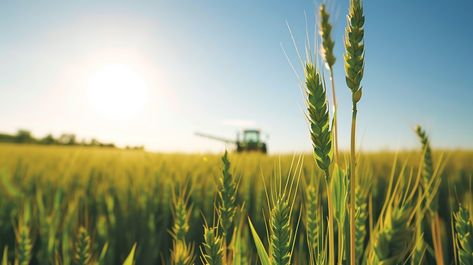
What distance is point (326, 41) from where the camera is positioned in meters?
0.55

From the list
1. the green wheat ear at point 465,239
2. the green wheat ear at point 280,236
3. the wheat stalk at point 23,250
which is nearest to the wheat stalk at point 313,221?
the green wheat ear at point 280,236

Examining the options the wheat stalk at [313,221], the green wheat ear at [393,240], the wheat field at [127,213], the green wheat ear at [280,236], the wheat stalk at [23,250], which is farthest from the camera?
the wheat field at [127,213]

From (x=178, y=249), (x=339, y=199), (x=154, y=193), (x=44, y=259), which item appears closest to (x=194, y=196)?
(x=154, y=193)

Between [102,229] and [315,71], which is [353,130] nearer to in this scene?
[315,71]

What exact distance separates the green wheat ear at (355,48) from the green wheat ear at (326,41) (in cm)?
3

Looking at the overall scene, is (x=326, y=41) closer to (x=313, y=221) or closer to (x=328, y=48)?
(x=328, y=48)

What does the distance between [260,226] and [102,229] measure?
0.92 m

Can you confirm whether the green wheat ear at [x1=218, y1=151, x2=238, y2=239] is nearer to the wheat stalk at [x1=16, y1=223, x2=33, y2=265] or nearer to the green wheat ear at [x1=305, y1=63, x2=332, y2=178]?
the green wheat ear at [x1=305, y1=63, x2=332, y2=178]

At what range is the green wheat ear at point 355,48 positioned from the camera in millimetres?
516

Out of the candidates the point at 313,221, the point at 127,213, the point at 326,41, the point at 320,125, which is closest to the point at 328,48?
the point at 326,41

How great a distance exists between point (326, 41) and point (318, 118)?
0.12m

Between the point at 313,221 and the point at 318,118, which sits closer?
the point at 318,118

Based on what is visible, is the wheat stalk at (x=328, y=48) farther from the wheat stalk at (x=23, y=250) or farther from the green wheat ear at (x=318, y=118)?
the wheat stalk at (x=23, y=250)

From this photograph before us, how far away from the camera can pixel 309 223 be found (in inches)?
31.5
